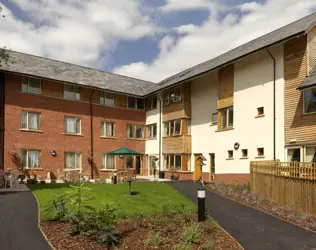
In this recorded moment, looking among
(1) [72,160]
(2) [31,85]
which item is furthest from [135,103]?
(2) [31,85]

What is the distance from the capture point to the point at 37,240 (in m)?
8.63

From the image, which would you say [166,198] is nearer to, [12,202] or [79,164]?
[12,202]

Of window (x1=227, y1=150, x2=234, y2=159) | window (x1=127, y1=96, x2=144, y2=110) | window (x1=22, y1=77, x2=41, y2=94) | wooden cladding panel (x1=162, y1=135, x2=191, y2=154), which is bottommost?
window (x1=227, y1=150, x2=234, y2=159)

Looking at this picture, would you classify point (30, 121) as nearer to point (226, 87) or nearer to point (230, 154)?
point (226, 87)

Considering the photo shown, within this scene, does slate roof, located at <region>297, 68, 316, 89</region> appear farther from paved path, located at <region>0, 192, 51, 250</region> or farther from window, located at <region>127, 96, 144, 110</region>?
window, located at <region>127, 96, 144, 110</region>

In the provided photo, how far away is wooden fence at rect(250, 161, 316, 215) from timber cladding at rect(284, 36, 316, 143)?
9.25 ft

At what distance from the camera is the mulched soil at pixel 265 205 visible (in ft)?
39.8

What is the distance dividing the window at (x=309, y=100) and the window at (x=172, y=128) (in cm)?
1208

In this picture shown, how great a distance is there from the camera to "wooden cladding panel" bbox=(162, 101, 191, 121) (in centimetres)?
2778

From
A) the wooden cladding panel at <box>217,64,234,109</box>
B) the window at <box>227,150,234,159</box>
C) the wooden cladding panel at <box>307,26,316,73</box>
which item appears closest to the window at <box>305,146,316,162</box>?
the wooden cladding panel at <box>307,26,316,73</box>

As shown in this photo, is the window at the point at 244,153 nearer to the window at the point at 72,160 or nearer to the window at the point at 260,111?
the window at the point at 260,111

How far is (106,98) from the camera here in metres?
30.2

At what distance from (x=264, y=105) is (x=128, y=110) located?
1467cm

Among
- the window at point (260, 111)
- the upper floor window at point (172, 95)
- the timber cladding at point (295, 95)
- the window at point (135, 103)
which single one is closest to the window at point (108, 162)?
the window at point (135, 103)
